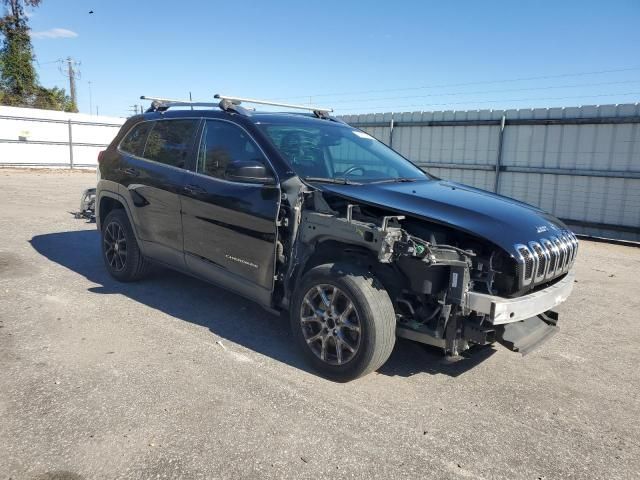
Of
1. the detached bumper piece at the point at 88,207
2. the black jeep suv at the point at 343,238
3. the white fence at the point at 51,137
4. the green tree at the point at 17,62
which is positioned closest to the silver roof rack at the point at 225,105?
the black jeep suv at the point at 343,238

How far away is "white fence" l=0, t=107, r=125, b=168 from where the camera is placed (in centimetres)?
2391

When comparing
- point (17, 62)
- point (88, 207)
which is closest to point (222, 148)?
point (88, 207)

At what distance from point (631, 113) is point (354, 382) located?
9389 mm

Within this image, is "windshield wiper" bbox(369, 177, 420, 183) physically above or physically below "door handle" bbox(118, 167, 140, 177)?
above

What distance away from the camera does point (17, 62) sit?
3628 centimetres

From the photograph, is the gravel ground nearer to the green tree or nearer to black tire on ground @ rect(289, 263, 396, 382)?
black tire on ground @ rect(289, 263, 396, 382)

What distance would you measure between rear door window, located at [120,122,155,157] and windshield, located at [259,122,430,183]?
184 cm

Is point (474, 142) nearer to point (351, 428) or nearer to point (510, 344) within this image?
point (510, 344)

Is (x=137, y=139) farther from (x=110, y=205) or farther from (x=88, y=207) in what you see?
(x=88, y=207)

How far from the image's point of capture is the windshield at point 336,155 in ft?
13.9

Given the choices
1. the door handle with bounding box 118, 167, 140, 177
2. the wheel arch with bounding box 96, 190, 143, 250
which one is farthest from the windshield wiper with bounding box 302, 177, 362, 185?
the wheel arch with bounding box 96, 190, 143, 250

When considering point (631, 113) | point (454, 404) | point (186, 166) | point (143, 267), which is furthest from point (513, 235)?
point (631, 113)

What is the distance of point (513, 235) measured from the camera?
3412mm

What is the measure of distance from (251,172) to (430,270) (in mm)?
1524
